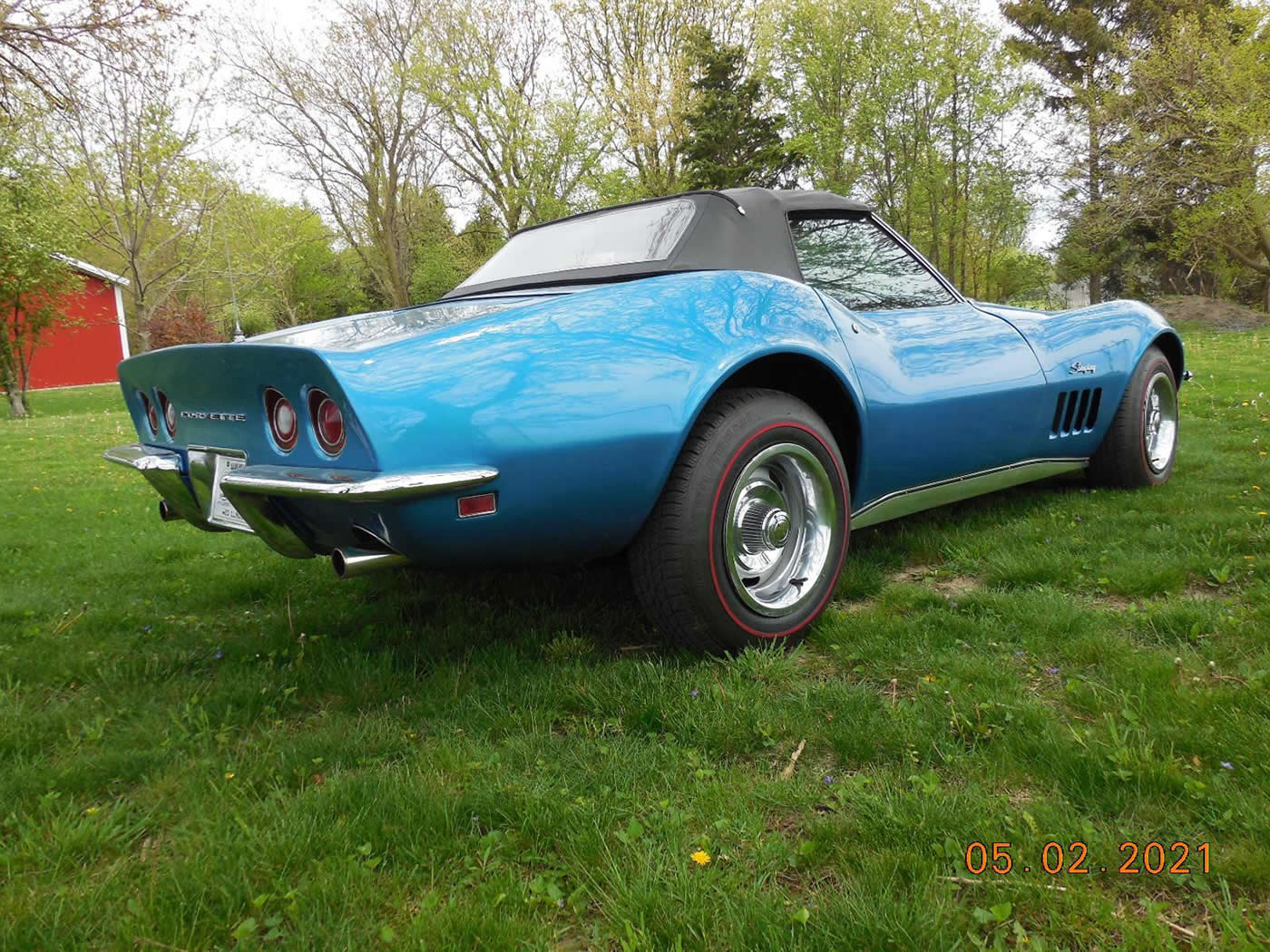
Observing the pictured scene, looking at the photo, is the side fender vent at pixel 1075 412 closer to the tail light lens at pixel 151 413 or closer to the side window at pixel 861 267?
the side window at pixel 861 267

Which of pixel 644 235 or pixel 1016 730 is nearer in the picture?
pixel 1016 730

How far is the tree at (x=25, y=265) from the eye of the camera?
15836mm

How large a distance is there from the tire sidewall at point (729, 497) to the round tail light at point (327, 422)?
854 mm

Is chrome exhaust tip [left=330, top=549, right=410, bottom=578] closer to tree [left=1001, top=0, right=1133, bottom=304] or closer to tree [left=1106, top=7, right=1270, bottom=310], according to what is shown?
tree [left=1106, top=7, right=1270, bottom=310]

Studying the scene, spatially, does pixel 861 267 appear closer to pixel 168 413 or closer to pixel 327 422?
pixel 327 422

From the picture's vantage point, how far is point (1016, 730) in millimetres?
1740

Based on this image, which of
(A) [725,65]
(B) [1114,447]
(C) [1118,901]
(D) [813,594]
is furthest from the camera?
(A) [725,65]

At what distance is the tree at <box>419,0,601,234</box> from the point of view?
75.7 feet

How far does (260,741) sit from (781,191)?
231 cm

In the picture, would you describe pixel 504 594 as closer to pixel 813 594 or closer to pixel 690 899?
pixel 813 594

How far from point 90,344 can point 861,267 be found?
31.0 metres

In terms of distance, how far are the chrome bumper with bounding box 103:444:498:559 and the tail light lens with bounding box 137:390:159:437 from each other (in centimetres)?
6

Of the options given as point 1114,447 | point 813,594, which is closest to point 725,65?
point 1114,447

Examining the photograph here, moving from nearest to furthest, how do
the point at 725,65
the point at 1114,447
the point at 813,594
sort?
the point at 813,594
the point at 1114,447
the point at 725,65
